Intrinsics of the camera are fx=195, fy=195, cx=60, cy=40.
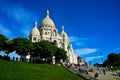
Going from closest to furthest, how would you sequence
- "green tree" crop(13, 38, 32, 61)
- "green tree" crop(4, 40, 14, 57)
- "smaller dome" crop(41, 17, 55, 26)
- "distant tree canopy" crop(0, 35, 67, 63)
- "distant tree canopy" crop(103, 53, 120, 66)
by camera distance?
1. "green tree" crop(13, 38, 32, 61)
2. "distant tree canopy" crop(0, 35, 67, 63)
3. "green tree" crop(4, 40, 14, 57)
4. "distant tree canopy" crop(103, 53, 120, 66)
5. "smaller dome" crop(41, 17, 55, 26)

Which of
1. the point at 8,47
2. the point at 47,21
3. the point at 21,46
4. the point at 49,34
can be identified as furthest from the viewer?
the point at 47,21

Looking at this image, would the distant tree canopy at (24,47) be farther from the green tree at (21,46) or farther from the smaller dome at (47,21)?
the smaller dome at (47,21)

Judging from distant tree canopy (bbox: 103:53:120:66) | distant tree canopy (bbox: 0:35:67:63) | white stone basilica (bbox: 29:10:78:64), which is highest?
white stone basilica (bbox: 29:10:78:64)

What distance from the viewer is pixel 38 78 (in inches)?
1372

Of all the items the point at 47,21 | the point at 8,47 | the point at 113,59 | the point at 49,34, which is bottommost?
the point at 113,59

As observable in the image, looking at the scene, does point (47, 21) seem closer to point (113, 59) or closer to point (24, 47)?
point (113, 59)

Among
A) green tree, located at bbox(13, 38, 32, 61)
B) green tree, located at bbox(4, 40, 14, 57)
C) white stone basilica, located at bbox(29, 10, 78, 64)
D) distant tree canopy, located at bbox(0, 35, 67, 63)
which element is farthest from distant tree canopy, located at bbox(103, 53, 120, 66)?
green tree, located at bbox(4, 40, 14, 57)

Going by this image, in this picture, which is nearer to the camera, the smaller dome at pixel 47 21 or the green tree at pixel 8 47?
the green tree at pixel 8 47

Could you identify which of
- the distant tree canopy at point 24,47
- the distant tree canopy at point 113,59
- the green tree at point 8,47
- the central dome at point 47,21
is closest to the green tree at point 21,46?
the distant tree canopy at point 24,47

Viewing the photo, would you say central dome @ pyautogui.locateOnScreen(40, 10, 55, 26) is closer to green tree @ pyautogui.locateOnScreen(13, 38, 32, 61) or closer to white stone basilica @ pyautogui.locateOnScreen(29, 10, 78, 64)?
white stone basilica @ pyautogui.locateOnScreen(29, 10, 78, 64)

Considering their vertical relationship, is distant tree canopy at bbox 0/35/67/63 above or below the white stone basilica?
below

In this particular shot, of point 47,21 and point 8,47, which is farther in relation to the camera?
point 47,21

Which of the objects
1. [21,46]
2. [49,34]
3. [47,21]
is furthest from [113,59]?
[21,46]

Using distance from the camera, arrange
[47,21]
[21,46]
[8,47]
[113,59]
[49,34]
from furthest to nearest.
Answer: [47,21] < [49,34] < [113,59] < [8,47] < [21,46]
